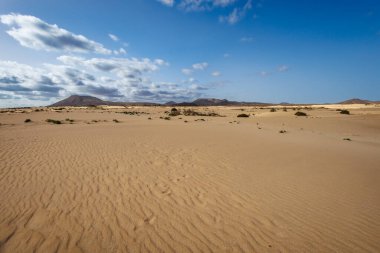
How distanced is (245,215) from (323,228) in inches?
55.7

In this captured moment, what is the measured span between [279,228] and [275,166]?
424 cm

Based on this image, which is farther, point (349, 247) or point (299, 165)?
point (299, 165)

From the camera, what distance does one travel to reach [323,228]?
4168 mm

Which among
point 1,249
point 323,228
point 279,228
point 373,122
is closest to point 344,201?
point 323,228

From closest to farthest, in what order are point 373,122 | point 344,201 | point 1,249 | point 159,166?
point 1,249 < point 344,201 < point 159,166 < point 373,122

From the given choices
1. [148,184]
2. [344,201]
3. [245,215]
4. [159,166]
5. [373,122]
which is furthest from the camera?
[373,122]

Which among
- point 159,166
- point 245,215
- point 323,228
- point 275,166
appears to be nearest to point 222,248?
point 245,215

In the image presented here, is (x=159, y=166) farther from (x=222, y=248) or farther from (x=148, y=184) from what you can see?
(x=222, y=248)

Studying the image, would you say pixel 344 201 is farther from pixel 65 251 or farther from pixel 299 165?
pixel 65 251

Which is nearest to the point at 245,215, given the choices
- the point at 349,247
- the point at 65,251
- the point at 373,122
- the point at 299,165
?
the point at 349,247

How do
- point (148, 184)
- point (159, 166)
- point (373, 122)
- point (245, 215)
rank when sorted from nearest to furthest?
point (245, 215) < point (148, 184) < point (159, 166) < point (373, 122)

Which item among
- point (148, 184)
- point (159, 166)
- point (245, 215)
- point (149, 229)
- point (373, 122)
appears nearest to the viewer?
point (149, 229)

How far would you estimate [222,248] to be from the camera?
366 centimetres

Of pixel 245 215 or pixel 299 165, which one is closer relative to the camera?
pixel 245 215
